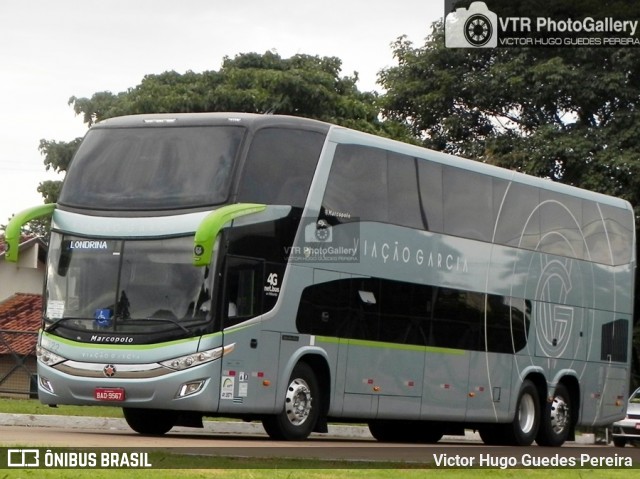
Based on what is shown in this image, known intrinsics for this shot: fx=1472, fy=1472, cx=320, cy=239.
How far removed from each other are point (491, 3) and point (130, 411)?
80.5 ft

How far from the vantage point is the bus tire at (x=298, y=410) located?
794 inches

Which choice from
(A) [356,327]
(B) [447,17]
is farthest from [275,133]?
(B) [447,17]

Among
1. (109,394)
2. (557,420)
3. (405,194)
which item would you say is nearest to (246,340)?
(109,394)

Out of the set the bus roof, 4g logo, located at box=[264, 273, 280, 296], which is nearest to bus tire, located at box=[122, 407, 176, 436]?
4g logo, located at box=[264, 273, 280, 296]

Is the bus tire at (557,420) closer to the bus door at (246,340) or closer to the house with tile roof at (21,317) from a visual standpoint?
the bus door at (246,340)

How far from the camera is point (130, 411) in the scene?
68.8ft

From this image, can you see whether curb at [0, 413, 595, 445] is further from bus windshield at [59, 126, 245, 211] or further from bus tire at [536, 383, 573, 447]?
bus windshield at [59, 126, 245, 211]

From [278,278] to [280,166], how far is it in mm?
1525

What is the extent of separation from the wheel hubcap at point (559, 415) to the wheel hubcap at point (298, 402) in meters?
7.19

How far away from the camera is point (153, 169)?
19953 millimetres

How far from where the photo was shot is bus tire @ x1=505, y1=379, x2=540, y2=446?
2544cm

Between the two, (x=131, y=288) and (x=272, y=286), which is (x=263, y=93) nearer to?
(x=272, y=286)

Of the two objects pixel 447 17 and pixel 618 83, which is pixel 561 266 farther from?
pixel 447 17

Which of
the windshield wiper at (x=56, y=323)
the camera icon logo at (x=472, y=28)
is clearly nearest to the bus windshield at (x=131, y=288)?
the windshield wiper at (x=56, y=323)
